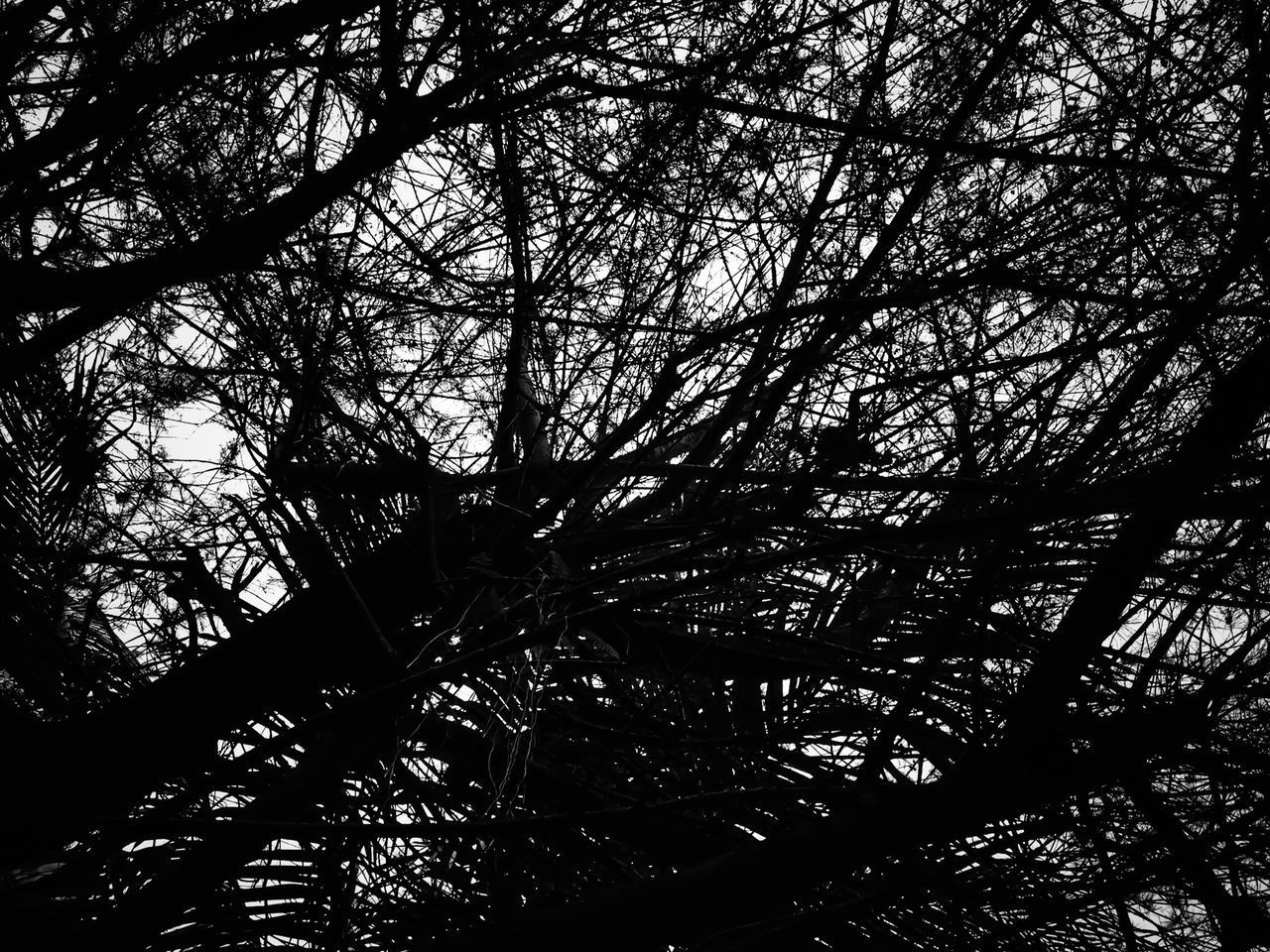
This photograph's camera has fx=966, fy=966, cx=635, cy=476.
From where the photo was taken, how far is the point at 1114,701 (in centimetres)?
203

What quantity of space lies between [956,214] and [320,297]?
173 cm

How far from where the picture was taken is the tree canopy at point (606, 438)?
218cm

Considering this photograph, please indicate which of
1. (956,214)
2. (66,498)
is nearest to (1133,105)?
(956,214)

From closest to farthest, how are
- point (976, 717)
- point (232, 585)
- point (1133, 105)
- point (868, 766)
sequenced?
point (868, 766) < point (1133, 105) < point (976, 717) < point (232, 585)

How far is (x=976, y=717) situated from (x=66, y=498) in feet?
8.63

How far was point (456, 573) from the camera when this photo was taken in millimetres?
2697

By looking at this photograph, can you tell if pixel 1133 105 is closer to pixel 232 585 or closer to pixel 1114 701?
pixel 1114 701

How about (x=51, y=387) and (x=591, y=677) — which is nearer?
(x=51, y=387)

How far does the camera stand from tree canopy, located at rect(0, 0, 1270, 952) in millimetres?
2178

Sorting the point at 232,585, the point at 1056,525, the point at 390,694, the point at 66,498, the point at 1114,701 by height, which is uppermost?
the point at 66,498

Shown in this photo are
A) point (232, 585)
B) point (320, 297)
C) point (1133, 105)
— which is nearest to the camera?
point (1133, 105)

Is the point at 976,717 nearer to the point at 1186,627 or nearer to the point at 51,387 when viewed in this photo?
the point at 1186,627

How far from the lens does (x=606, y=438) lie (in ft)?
8.41

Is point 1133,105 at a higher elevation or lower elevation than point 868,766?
higher
